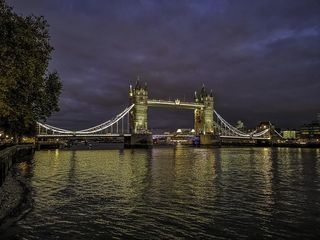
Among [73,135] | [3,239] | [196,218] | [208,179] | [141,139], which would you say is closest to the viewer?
[3,239]

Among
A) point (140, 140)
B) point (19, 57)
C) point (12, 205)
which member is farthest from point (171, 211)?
point (140, 140)

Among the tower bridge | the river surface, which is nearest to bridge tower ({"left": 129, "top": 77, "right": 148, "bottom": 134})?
the tower bridge

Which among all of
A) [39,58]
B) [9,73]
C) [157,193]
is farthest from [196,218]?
[39,58]

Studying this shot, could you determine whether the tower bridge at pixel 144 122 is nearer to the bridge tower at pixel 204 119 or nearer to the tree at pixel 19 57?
the bridge tower at pixel 204 119

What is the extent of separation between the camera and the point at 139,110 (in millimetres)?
161000

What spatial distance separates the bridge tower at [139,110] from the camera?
15800cm

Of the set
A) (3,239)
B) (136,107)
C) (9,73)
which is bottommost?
(3,239)

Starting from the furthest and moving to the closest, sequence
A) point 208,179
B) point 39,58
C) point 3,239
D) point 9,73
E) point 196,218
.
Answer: point 208,179, point 39,58, point 196,218, point 9,73, point 3,239

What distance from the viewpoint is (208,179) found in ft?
102

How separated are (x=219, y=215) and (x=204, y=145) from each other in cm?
15399

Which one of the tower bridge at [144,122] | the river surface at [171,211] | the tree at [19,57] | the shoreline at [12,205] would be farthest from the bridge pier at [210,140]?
the tree at [19,57]

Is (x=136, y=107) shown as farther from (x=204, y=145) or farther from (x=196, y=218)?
(x=196, y=218)

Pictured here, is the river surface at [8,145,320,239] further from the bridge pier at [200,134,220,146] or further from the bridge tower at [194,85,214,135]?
the bridge tower at [194,85,214,135]

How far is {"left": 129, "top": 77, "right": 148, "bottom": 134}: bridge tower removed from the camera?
15800 centimetres
